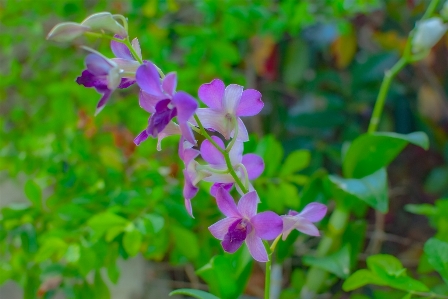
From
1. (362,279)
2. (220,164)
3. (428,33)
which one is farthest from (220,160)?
(428,33)

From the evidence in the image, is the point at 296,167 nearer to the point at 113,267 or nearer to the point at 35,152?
the point at 113,267

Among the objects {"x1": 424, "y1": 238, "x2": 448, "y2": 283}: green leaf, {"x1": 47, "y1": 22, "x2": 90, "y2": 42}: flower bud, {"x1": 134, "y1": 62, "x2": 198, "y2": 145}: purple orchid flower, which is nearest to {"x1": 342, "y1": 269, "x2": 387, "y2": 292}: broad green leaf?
{"x1": 424, "y1": 238, "x2": 448, "y2": 283}: green leaf

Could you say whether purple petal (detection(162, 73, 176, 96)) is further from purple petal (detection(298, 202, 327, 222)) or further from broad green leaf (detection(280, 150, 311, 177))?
broad green leaf (detection(280, 150, 311, 177))

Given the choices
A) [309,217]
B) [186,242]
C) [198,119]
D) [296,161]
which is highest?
[198,119]

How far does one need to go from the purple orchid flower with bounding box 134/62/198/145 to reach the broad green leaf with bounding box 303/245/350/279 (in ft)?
1.26

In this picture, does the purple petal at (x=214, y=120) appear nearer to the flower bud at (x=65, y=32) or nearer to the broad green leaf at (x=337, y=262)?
the flower bud at (x=65, y=32)

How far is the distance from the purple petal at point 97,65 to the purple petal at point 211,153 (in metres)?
0.12

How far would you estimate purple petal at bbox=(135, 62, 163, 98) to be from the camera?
0.34 m

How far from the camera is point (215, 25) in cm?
104

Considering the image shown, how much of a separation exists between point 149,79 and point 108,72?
0.10 feet

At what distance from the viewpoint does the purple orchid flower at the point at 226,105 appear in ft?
1.31

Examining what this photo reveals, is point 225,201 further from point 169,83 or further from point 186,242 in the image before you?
point 186,242

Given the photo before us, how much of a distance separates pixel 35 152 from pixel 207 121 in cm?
71

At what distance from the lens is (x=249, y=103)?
1.33 feet
